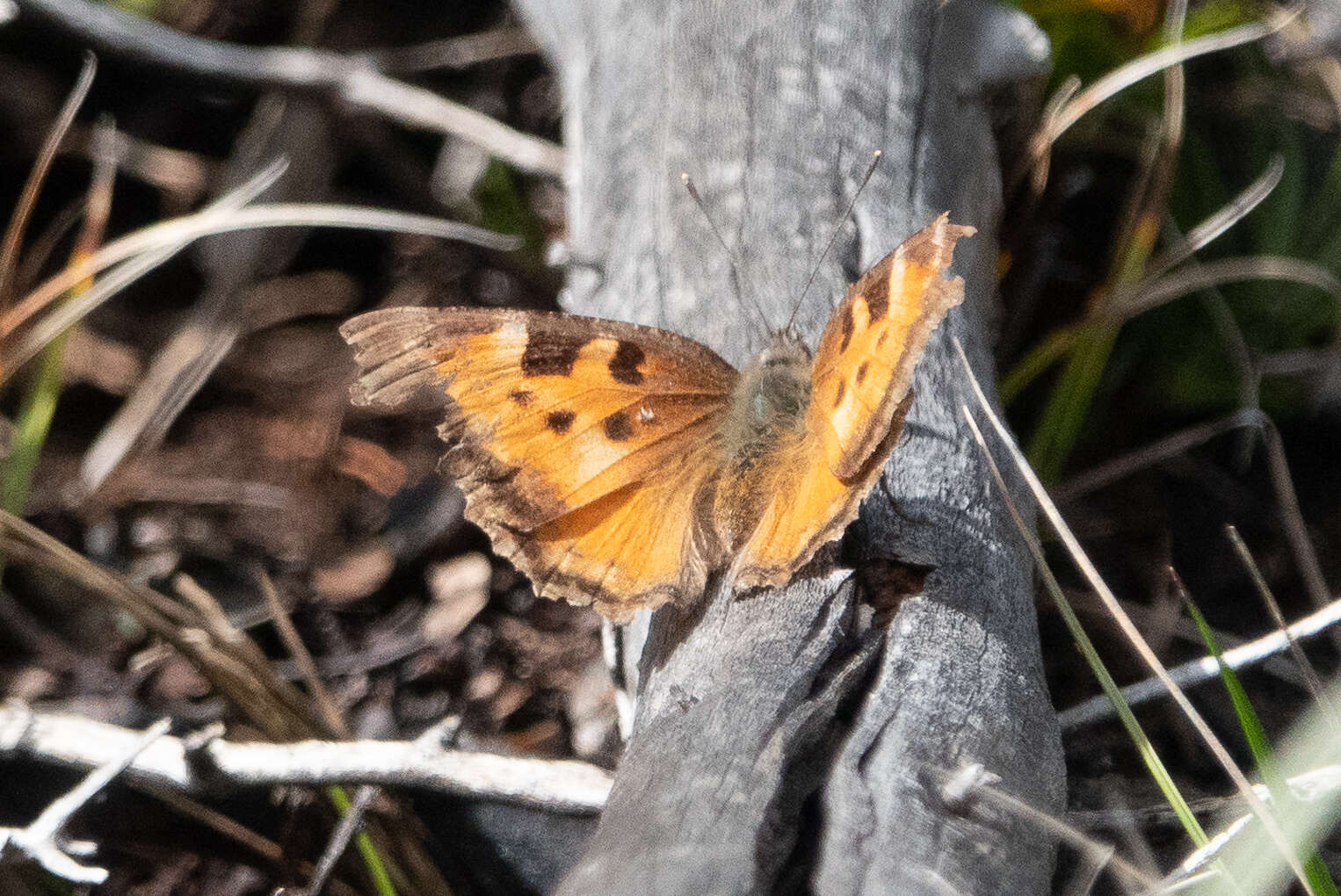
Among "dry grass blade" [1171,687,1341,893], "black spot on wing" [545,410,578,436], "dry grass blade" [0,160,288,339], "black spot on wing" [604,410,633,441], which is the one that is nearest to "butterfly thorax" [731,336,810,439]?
"black spot on wing" [604,410,633,441]

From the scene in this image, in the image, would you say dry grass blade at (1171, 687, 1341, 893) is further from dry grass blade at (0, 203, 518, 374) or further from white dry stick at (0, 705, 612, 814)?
dry grass blade at (0, 203, 518, 374)

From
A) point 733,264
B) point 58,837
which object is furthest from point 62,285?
point 733,264

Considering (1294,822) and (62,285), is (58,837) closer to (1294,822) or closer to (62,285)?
(62,285)

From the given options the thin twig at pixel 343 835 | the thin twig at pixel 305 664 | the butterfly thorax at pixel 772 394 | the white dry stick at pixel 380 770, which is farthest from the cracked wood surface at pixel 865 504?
the thin twig at pixel 305 664

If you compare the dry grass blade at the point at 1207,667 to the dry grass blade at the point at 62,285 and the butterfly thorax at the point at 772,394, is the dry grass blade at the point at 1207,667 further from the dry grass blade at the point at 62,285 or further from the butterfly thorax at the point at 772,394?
the dry grass blade at the point at 62,285

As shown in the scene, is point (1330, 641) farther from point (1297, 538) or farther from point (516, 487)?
point (516, 487)
